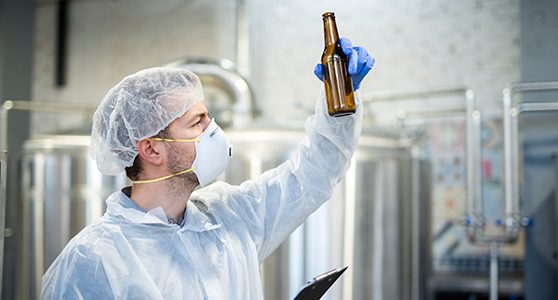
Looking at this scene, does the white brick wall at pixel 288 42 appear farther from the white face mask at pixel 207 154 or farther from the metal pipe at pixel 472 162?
the white face mask at pixel 207 154

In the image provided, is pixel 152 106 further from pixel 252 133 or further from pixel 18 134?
pixel 18 134

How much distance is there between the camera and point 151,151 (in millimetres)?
1383

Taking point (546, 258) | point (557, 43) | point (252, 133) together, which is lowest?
point (546, 258)

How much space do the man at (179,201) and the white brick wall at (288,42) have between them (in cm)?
265

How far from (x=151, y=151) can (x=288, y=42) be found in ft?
10.1

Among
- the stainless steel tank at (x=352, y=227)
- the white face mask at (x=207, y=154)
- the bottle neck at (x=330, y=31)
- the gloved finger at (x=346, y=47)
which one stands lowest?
the stainless steel tank at (x=352, y=227)

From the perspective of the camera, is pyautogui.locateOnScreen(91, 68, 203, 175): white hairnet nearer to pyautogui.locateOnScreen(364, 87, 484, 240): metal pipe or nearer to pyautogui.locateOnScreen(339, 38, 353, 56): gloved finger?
pyautogui.locateOnScreen(339, 38, 353, 56): gloved finger

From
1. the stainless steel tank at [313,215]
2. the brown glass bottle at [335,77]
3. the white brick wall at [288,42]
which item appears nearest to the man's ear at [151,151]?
the brown glass bottle at [335,77]

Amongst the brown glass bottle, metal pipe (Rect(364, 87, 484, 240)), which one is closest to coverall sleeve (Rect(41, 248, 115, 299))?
the brown glass bottle

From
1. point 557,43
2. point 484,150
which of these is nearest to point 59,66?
point 484,150

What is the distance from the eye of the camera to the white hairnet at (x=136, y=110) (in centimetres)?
136

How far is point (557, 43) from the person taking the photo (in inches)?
132

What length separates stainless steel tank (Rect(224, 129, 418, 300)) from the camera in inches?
104

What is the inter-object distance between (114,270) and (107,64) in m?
3.85
